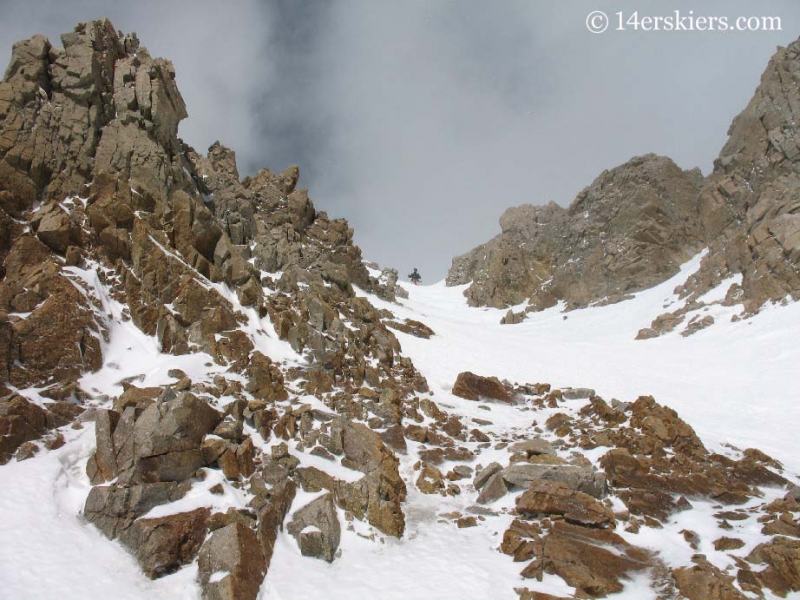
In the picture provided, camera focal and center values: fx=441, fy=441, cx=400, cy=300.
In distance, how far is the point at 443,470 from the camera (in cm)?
1683

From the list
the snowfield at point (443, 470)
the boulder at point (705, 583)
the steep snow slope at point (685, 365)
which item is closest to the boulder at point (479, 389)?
the snowfield at point (443, 470)

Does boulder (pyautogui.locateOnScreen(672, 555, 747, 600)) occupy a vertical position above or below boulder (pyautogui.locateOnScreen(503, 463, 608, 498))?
below

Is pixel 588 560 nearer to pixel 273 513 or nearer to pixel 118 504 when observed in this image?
pixel 273 513

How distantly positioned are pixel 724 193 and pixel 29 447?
65.2 metres

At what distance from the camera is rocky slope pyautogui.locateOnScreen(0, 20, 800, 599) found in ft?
36.9

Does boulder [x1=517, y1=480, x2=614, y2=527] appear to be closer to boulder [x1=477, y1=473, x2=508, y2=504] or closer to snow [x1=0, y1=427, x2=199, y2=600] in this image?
boulder [x1=477, y1=473, x2=508, y2=504]

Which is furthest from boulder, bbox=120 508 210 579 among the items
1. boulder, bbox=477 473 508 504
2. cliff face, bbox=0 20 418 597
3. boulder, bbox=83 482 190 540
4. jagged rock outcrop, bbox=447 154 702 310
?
jagged rock outcrop, bbox=447 154 702 310

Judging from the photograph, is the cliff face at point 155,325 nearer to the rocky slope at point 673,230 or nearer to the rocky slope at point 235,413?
the rocky slope at point 235,413

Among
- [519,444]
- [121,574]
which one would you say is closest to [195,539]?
[121,574]

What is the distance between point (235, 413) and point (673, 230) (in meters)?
64.5

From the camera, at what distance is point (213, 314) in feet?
66.6

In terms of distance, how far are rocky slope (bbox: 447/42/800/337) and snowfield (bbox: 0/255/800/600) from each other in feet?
21.7

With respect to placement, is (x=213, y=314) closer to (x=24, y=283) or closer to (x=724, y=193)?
(x=24, y=283)

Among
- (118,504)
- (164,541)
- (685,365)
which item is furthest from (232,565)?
(685,365)
